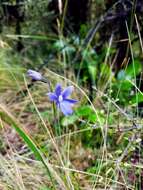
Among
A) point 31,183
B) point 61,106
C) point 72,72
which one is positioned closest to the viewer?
point 61,106

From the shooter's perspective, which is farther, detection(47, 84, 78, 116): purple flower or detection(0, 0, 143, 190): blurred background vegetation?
detection(0, 0, 143, 190): blurred background vegetation

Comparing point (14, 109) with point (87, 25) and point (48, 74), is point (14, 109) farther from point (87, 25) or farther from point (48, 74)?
point (87, 25)

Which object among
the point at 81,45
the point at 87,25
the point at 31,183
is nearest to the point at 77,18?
the point at 87,25

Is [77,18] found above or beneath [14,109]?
above

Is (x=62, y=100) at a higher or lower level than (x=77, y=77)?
higher

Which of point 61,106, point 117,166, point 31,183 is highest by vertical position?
point 61,106

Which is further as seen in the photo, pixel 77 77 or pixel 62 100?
pixel 77 77

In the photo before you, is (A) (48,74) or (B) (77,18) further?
(B) (77,18)

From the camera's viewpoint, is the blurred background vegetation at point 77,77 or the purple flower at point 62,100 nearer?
the purple flower at point 62,100
